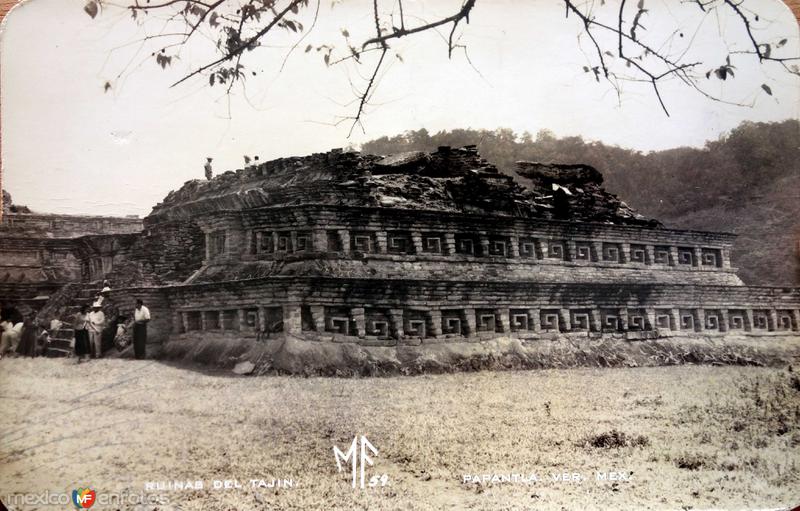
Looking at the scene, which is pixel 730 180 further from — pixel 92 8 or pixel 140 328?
pixel 92 8

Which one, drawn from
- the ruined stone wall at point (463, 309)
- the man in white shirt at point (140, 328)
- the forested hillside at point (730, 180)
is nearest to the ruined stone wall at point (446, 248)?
the ruined stone wall at point (463, 309)

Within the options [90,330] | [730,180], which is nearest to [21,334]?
[90,330]

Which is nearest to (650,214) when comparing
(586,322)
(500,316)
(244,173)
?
(586,322)

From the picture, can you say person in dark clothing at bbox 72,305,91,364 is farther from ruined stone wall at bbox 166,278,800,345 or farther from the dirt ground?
ruined stone wall at bbox 166,278,800,345

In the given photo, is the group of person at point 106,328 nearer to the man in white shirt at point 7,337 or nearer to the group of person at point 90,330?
the group of person at point 90,330

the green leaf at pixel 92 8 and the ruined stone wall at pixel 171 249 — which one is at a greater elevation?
the green leaf at pixel 92 8

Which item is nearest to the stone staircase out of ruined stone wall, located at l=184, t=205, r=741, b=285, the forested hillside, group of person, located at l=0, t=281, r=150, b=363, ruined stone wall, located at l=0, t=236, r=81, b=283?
group of person, located at l=0, t=281, r=150, b=363

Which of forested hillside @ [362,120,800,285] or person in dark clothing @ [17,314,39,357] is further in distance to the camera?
forested hillside @ [362,120,800,285]

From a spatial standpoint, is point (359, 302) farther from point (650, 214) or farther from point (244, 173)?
point (650, 214)
